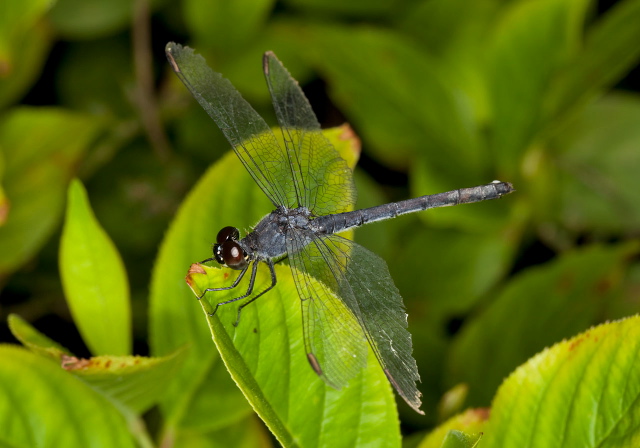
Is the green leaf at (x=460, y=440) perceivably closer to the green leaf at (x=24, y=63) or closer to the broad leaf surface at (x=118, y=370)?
the broad leaf surface at (x=118, y=370)

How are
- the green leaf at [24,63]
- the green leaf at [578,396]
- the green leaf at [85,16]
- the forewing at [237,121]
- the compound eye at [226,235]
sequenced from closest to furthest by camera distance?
the green leaf at [578,396] → the compound eye at [226,235] → the forewing at [237,121] → the green leaf at [24,63] → the green leaf at [85,16]

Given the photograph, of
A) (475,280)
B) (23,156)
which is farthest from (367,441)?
(23,156)

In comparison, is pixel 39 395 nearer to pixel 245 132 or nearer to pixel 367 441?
pixel 367 441

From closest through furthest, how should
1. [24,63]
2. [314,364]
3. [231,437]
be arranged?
[314,364] → [231,437] → [24,63]

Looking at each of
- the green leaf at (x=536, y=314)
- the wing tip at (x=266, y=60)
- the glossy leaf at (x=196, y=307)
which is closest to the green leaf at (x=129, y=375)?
the glossy leaf at (x=196, y=307)

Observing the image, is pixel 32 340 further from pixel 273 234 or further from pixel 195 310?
pixel 273 234

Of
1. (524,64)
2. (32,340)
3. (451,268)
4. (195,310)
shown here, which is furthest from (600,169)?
(32,340)
